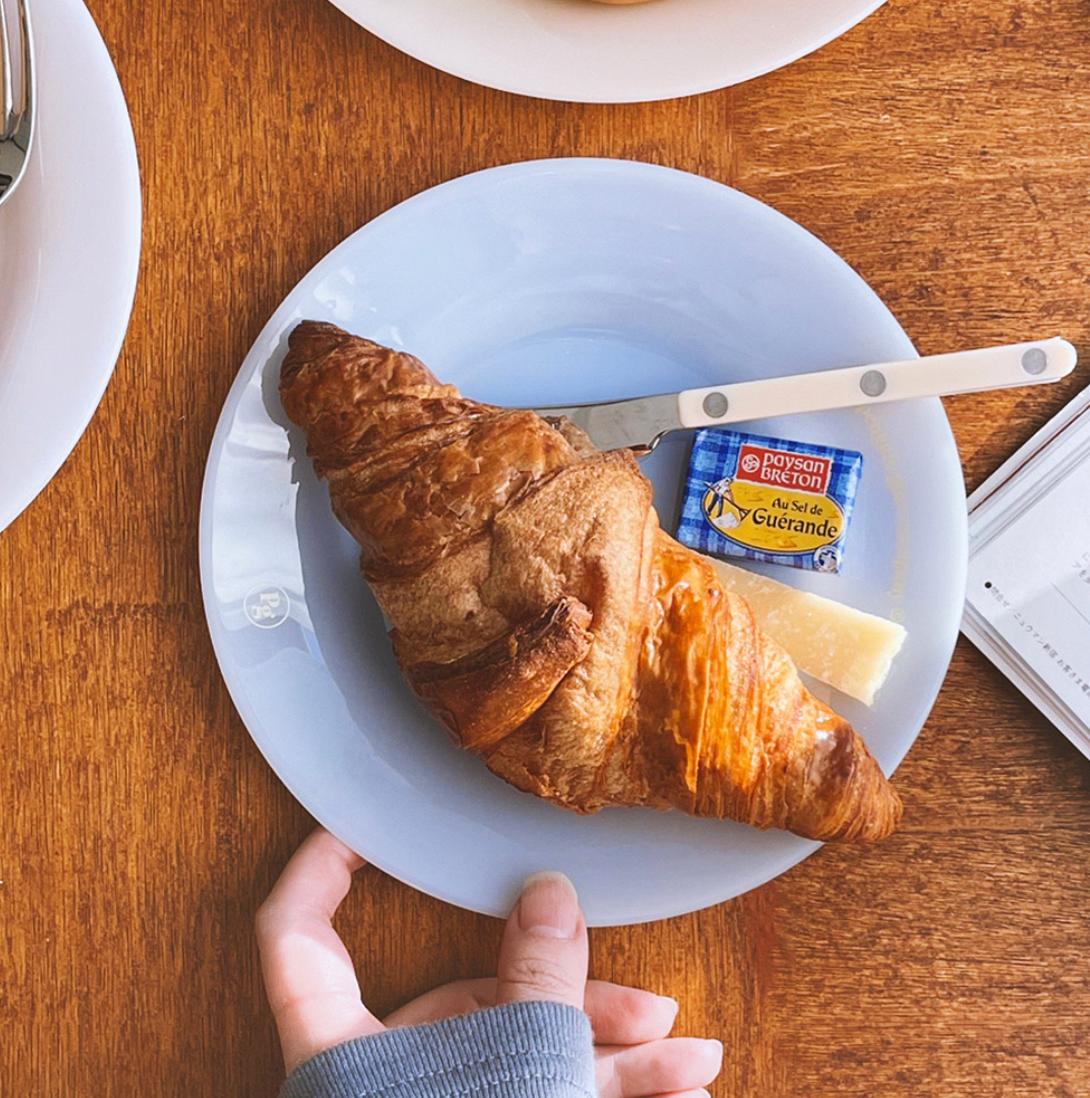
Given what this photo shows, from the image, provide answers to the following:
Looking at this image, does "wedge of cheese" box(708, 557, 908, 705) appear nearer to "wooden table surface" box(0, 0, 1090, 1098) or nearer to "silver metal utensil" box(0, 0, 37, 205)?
"wooden table surface" box(0, 0, 1090, 1098)

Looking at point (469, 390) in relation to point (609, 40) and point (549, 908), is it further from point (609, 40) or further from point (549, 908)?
point (549, 908)

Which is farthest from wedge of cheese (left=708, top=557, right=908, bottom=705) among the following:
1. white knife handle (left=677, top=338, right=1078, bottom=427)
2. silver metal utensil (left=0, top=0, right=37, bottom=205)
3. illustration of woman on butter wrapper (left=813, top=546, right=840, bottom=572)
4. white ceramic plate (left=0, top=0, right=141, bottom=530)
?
silver metal utensil (left=0, top=0, right=37, bottom=205)

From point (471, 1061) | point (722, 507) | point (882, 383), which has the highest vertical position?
point (882, 383)

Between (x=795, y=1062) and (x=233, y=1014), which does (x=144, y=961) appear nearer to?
(x=233, y=1014)

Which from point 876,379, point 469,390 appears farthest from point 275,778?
point 876,379

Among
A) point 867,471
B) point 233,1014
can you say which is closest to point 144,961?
point 233,1014
